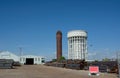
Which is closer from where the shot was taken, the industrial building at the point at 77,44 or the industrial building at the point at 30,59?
the industrial building at the point at 30,59

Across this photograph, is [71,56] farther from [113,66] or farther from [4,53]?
[113,66]

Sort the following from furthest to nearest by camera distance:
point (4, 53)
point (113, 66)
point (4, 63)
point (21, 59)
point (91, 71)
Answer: point (21, 59)
point (4, 53)
point (4, 63)
point (113, 66)
point (91, 71)

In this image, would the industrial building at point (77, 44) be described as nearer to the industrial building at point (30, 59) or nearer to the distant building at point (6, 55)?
the industrial building at point (30, 59)

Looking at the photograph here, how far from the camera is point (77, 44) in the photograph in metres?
117

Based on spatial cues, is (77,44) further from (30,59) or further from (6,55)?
(6,55)

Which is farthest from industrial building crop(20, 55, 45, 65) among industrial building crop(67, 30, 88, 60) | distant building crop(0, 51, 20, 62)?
industrial building crop(67, 30, 88, 60)

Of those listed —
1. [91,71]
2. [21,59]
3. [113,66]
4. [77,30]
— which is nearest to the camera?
[91,71]

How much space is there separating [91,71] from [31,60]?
95033 millimetres

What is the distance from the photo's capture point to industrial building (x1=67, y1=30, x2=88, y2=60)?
377 feet

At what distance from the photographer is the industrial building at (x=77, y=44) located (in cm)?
11488

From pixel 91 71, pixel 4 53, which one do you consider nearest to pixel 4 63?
pixel 91 71

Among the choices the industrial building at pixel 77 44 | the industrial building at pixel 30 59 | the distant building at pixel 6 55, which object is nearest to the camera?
the distant building at pixel 6 55

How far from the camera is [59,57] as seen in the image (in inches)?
3984

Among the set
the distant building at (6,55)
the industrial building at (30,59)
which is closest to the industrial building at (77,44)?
the industrial building at (30,59)
